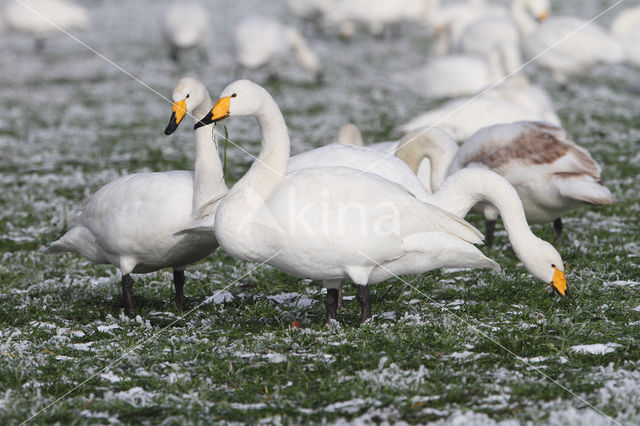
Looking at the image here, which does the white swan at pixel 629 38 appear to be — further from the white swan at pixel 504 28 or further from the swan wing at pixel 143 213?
the swan wing at pixel 143 213

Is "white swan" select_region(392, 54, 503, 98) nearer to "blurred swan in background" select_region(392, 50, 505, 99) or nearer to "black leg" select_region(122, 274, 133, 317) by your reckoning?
"blurred swan in background" select_region(392, 50, 505, 99)

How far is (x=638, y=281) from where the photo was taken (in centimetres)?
626

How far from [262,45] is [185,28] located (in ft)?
10.0

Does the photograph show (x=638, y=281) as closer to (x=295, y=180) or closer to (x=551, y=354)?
(x=551, y=354)

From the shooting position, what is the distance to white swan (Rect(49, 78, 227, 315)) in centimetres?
576

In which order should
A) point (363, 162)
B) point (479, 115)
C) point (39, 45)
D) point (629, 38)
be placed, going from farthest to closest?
point (39, 45), point (629, 38), point (479, 115), point (363, 162)

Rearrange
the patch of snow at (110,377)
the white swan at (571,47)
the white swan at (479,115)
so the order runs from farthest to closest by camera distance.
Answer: the white swan at (571,47)
the white swan at (479,115)
the patch of snow at (110,377)

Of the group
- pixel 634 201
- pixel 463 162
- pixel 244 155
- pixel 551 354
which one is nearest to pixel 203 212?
pixel 551 354

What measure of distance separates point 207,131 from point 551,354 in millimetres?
3085

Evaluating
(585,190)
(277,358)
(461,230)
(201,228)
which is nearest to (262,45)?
(585,190)

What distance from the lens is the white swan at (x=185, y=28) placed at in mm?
19922

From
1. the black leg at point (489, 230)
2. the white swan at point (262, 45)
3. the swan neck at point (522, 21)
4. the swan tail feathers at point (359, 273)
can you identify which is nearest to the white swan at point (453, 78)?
the swan neck at point (522, 21)

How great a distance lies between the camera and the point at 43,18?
21.4 m

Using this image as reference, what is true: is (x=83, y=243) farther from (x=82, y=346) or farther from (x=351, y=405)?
(x=351, y=405)
